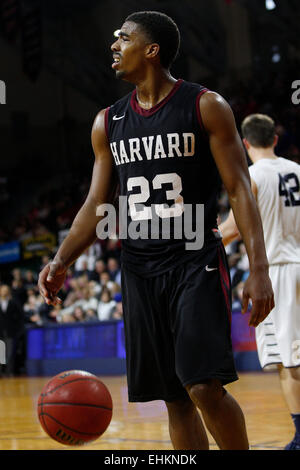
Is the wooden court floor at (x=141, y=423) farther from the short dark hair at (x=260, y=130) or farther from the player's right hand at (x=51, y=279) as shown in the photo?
the short dark hair at (x=260, y=130)

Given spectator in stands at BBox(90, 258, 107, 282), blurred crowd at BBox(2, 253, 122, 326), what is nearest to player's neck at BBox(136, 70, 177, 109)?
blurred crowd at BBox(2, 253, 122, 326)

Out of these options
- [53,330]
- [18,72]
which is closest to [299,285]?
[53,330]

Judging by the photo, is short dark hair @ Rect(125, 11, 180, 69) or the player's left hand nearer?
the player's left hand

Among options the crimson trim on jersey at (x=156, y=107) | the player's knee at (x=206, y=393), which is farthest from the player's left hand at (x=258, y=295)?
the crimson trim on jersey at (x=156, y=107)

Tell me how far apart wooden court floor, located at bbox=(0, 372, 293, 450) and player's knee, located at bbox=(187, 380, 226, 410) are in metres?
1.83

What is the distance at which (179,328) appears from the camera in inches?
125

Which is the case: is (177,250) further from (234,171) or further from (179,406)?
(179,406)

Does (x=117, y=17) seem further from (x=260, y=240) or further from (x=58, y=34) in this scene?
(x=260, y=240)

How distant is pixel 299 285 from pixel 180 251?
1.92 meters

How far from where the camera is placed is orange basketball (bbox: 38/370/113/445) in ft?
11.9

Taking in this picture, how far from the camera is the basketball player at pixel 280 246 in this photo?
4.85 meters

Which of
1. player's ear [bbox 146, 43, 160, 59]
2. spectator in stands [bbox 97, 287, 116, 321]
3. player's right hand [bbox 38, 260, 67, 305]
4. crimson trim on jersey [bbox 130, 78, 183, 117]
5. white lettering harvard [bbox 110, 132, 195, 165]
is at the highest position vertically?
player's ear [bbox 146, 43, 160, 59]

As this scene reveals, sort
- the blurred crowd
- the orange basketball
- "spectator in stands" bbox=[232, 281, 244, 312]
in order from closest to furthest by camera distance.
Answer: the orange basketball, "spectator in stands" bbox=[232, 281, 244, 312], the blurred crowd

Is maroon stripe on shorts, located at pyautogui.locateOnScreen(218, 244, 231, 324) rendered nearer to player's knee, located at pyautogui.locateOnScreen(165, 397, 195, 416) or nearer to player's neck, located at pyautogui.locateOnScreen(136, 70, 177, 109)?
player's knee, located at pyautogui.locateOnScreen(165, 397, 195, 416)
